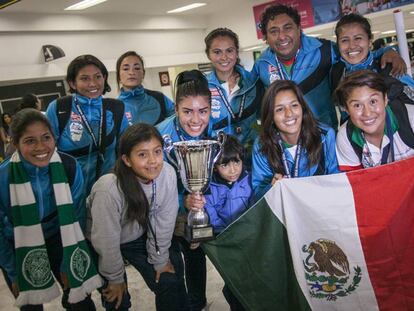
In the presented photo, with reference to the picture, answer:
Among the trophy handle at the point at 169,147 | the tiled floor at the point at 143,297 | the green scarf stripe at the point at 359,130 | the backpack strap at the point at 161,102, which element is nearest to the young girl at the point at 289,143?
the green scarf stripe at the point at 359,130

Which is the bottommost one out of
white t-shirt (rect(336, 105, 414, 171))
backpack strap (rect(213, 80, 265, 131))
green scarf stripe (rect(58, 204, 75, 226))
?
green scarf stripe (rect(58, 204, 75, 226))

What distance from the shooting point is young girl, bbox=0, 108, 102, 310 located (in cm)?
236

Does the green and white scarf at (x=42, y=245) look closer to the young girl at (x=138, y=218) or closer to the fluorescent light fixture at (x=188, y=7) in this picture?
the young girl at (x=138, y=218)

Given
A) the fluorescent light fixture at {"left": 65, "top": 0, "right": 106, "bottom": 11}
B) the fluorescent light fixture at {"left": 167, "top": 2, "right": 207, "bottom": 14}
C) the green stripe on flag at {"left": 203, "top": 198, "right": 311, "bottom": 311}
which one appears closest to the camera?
the green stripe on flag at {"left": 203, "top": 198, "right": 311, "bottom": 311}

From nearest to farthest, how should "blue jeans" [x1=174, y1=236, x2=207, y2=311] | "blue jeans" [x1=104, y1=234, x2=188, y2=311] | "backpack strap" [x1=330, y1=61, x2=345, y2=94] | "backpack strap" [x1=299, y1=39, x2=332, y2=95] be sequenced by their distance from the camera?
"blue jeans" [x1=104, y1=234, x2=188, y2=311]
"blue jeans" [x1=174, y1=236, x2=207, y2=311]
"backpack strap" [x1=330, y1=61, x2=345, y2=94]
"backpack strap" [x1=299, y1=39, x2=332, y2=95]

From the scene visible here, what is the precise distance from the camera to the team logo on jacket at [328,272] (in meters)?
2.07

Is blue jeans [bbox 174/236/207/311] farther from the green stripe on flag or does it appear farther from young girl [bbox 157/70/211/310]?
the green stripe on flag

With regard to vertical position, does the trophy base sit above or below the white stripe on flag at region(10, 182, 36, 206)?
below

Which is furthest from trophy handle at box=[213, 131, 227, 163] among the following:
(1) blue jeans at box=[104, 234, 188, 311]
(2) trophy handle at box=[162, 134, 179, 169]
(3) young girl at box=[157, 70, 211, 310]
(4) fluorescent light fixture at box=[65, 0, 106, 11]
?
(4) fluorescent light fixture at box=[65, 0, 106, 11]

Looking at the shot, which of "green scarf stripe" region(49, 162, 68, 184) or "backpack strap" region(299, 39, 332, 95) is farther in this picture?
"backpack strap" region(299, 39, 332, 95)

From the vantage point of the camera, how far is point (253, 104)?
3.14 metres

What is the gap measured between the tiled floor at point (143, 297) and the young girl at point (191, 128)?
175 mm

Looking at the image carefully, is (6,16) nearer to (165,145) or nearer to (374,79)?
(165,145)

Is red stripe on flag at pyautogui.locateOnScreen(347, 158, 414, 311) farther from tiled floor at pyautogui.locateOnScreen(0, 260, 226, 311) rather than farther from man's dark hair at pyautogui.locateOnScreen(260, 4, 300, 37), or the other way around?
man's dark hair at pyautogui.locateOnScreen(260, 4, 300, 37)
